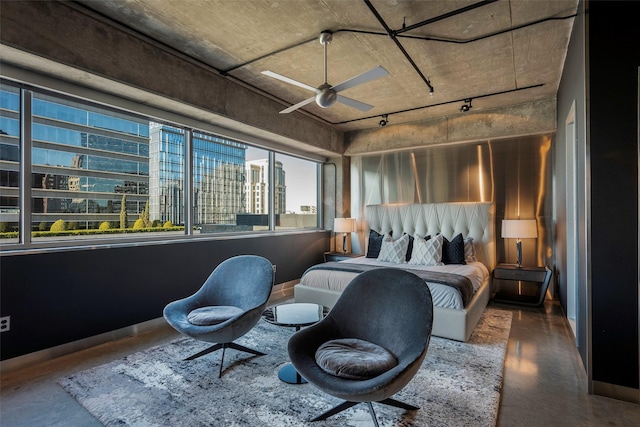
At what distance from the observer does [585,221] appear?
2443 mm

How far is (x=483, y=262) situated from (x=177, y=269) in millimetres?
4483

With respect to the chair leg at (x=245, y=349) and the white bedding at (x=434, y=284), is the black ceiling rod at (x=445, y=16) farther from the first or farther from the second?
the chair leg at (x=245, y=349)

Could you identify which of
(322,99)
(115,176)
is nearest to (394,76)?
(322,99)

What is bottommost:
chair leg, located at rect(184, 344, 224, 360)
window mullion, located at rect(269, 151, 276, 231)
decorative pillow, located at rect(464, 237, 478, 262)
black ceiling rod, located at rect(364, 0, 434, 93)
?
chair leg, located at rect(184, 344, 224, 360)

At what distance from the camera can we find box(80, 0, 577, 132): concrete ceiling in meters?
2.75

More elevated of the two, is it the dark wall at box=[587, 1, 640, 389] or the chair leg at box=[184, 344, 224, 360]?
the dark wall at box=[587, 1, 640, 389]

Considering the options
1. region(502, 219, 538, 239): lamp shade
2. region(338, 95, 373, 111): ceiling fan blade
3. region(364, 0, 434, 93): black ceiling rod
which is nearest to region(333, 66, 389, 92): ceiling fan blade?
region(338, 95, 373, 111): ceiling fan blade

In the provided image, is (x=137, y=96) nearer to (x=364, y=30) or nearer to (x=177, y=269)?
(x=177, y=269)

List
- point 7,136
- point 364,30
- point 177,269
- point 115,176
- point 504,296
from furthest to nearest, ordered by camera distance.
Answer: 1. point 504,296
2. point 177,269
3. point 115,176
4. point 364,30
5. point 7,136

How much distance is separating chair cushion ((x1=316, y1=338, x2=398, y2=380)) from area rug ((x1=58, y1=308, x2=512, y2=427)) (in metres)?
0.41

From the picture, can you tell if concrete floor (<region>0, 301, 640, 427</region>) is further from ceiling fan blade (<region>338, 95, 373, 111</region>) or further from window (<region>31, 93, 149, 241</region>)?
ceiling fan blade (<region>338, 95, 373, 111</region>)

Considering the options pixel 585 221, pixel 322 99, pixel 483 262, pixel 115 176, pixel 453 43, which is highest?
pixel 453 43

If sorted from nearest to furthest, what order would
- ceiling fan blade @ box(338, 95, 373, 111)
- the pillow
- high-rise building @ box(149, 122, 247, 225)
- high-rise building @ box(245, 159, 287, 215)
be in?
ceiling fan blade @ box(338, 95, 373, 111), high-rise building @ box(149, 122, 247, 225), the pillow, high-rise building @ box(245, 159, 287, 215)

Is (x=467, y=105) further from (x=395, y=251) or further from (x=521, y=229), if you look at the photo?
(x=395, y=251)
